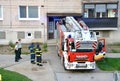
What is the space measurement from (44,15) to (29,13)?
55.7 inches

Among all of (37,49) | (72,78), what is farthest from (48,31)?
(72,78)

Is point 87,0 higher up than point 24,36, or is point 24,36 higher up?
point 87,0

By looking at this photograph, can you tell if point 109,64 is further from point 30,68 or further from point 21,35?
point 21,35

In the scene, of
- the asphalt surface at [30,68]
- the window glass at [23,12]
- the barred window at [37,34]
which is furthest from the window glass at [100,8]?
the asphalt surface at [30,68]

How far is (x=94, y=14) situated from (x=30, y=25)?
5933 mm

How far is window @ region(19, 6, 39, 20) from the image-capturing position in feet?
119

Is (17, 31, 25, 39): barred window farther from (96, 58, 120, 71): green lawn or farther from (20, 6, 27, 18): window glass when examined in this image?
(96, 58, 120, 71): green lawn

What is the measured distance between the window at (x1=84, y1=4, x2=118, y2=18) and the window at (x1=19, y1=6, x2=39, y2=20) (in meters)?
4.51

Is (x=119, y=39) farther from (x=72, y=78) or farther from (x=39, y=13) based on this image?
(x=72, y=78)

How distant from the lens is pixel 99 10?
35938 millimetres

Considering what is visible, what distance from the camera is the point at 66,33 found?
26891 mm

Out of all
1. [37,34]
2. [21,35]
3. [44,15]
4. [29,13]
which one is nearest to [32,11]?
[29,13]

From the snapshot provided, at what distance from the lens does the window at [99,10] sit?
35.9 metres

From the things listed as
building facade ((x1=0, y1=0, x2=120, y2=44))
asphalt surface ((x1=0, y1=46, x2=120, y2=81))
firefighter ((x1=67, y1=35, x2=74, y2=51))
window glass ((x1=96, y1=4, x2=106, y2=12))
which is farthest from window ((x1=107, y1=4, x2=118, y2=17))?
firefighter ((x1=67, y1=35, x2=74, y2=51))
